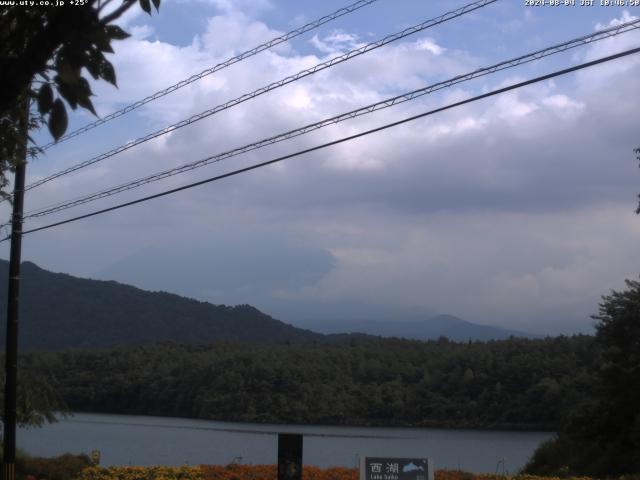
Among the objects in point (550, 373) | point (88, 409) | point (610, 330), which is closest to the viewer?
point (610, 330)

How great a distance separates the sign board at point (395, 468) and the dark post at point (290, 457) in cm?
91

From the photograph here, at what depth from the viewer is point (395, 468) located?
1166 centimetres

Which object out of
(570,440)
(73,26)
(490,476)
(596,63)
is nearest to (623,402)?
(570,440)

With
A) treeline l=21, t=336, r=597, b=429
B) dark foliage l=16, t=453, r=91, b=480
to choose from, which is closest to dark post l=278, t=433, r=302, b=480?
dark foliage l=16, t=453, r=91, b=480

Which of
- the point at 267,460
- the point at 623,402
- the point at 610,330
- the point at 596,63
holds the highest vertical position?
the point at 596,63

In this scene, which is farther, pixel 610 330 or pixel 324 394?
pixel 324 394

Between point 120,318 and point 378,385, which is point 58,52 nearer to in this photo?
point 378,385

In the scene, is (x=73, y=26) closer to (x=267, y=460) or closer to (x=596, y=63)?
(x=596, y=63)

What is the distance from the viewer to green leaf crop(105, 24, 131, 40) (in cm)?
453

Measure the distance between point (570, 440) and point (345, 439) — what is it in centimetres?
540

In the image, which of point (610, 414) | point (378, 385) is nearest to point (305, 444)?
point (378, 385)

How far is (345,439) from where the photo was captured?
19109 millimetres

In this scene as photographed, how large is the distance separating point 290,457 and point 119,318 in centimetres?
4808

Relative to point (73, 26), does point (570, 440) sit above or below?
below
